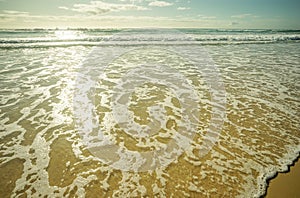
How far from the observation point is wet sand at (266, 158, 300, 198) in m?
3.29

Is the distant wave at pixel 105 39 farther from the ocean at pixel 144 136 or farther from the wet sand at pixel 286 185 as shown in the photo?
the wet sand at pixel 286 185

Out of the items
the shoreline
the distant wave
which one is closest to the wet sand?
the shoreline

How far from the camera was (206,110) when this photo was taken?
6.23 meters

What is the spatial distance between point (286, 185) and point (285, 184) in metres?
0.02

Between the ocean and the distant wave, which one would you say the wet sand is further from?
the distant wave

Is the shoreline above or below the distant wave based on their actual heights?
below

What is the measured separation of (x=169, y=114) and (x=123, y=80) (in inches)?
144

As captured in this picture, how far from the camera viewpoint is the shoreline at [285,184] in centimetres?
330

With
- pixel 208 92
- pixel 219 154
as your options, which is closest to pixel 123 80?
pixel 208 92

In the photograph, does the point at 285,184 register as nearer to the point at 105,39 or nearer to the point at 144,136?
the point at 144,136

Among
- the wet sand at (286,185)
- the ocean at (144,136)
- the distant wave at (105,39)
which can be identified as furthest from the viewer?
the distant wave at (105,39)

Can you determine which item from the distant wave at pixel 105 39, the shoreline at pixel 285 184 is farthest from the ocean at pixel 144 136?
the distant wave at pixel 105 39

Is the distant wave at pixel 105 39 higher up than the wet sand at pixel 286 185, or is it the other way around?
the distant wave at pixel 105 39

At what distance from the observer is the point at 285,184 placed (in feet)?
11.5
